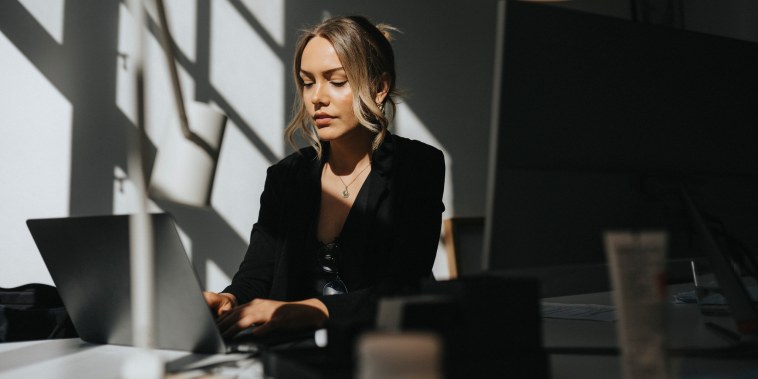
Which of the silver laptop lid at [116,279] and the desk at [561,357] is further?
the silver laptop lid at [116,279]

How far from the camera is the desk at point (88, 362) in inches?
36.8

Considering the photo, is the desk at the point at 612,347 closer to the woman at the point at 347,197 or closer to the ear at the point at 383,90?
the woman at the point at 347,197

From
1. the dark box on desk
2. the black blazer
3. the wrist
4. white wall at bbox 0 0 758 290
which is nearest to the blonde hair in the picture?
the black blazer

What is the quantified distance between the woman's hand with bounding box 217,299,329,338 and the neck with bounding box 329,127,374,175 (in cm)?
89

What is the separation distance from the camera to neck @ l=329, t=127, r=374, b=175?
207 centimetres

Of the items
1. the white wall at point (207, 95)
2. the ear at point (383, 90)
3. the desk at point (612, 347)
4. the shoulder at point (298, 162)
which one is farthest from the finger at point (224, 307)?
the white wall at point (207, 95)

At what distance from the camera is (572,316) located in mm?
1387

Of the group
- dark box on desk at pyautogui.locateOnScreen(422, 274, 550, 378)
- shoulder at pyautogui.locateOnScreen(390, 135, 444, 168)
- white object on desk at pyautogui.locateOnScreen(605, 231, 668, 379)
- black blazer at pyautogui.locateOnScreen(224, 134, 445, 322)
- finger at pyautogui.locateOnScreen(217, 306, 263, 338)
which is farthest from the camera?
shoulder at pyautogui.locateOnScreen(390, 135, 444, 168)

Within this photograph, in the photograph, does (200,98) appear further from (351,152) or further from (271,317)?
(271,317)

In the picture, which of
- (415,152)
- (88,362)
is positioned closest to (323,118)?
(415,152)

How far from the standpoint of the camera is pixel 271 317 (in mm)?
1167

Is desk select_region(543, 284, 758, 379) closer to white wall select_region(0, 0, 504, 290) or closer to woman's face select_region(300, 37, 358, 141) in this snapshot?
woman's face select_region(300, 37, 358, 141)

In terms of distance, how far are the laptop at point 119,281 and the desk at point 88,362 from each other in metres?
0.03

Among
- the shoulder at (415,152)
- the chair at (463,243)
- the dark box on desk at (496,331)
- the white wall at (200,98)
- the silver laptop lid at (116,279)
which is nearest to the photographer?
the dark box on desk at (496,331)
